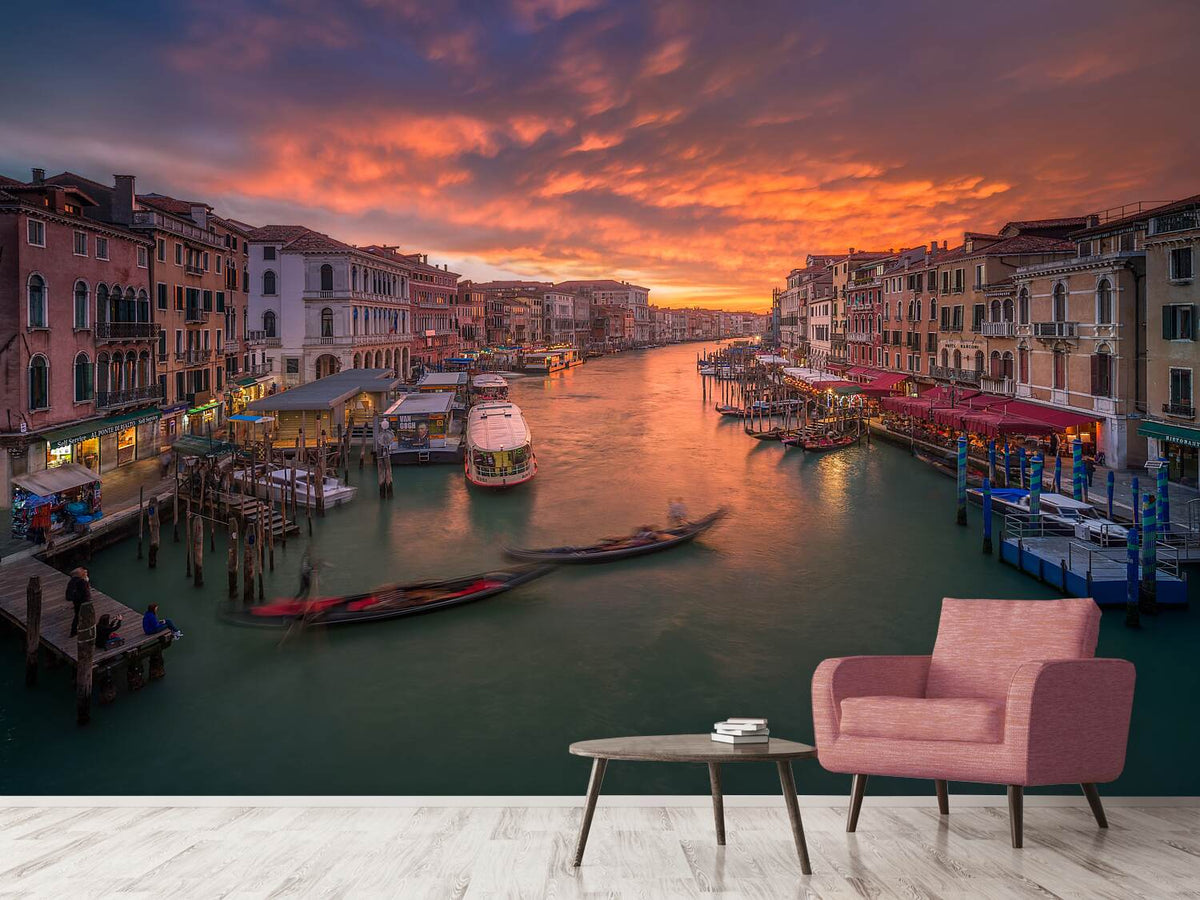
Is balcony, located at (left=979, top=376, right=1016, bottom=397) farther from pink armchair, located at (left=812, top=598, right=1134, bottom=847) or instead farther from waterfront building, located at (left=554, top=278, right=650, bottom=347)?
waterfront building, located at (left=554, top=278, right=650, bottom=347)

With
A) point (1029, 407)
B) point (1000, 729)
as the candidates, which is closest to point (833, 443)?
point (1029, 407)

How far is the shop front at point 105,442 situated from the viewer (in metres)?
16.9

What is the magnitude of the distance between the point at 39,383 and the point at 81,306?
2.70 metres

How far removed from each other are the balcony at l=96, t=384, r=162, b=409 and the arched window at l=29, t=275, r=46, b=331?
8.30 ft

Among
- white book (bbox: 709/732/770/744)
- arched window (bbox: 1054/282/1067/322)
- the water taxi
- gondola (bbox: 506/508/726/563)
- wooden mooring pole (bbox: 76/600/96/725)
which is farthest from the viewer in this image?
the water taxi

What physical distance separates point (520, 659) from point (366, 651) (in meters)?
2.31

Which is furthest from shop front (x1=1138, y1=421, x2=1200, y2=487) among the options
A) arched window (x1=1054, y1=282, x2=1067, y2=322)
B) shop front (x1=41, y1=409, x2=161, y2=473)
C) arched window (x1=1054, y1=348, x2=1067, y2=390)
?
shop front (x1=41, y1=409, x2=161, y2=473)

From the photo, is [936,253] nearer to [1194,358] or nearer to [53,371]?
[1194,358]

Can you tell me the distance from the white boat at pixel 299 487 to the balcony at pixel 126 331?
4311 millimetres

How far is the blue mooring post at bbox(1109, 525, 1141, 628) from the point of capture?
39.0ft

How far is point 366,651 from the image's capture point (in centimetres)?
1141

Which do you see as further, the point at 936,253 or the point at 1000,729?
the point at 936,253

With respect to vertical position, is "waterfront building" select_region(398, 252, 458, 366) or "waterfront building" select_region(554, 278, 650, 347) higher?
"waterfront building" select_region(554, 278, 650, 347)

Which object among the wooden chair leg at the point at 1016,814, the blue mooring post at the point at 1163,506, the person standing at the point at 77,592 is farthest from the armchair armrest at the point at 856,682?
the blue mooring post at the point at 1163,506
